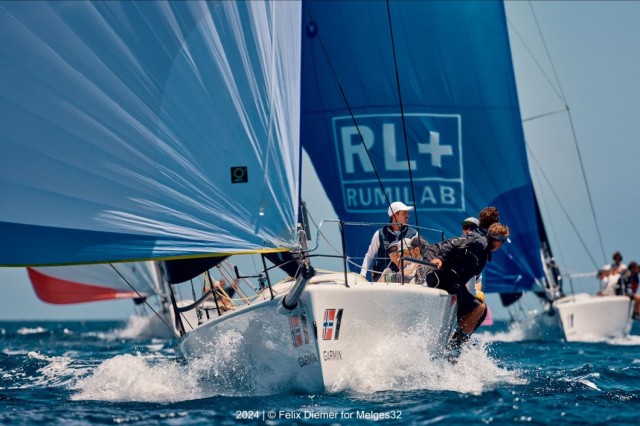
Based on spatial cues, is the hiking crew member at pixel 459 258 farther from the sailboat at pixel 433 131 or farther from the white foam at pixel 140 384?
the sailboat at pixel 433 131

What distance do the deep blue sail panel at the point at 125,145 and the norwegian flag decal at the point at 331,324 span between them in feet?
2.49

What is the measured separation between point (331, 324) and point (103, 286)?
77.9 ft

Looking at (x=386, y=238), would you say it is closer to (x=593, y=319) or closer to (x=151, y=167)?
(x=151, y=167)

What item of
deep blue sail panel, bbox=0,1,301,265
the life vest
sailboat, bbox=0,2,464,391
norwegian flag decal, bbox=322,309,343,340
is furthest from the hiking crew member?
deep blue sail panel, bbox=0,1,301,265

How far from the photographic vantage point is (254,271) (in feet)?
28.9

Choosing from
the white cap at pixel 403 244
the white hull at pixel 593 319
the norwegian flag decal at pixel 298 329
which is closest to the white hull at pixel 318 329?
the norwegian flag decal at pixel 298 329

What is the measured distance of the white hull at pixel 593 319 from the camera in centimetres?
1895

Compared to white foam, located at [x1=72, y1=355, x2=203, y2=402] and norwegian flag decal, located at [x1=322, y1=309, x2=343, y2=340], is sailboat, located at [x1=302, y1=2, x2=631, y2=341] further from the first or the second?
norwegian flag decal, located at [x1=322, y1=309, x2=343, y2=340]

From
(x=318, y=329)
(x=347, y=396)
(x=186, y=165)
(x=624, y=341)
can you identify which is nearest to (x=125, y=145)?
(x=186, y=165)

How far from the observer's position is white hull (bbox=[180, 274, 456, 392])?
717 cm

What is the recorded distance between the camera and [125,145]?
759 centimetres

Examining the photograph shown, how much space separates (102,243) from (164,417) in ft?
Result: 5.16

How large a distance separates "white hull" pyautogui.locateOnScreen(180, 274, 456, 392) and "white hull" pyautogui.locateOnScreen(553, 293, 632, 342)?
11812 millimetres

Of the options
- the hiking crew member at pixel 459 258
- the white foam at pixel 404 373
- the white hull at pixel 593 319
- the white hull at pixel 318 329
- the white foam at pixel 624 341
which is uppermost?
the hiking crew member at pixel 459 258
